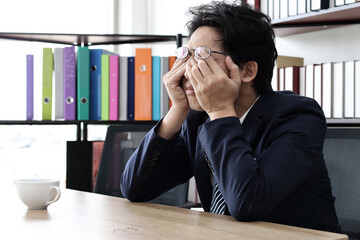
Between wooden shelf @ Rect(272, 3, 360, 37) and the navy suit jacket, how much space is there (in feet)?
2.99

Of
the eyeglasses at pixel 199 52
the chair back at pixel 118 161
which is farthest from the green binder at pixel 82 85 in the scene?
the eyeglasses at pixel 199 52

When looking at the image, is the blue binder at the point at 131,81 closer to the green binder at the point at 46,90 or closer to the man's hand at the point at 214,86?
the green binder at the point at 46,90

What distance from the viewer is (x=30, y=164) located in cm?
319

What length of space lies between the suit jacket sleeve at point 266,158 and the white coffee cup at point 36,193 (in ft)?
1.27

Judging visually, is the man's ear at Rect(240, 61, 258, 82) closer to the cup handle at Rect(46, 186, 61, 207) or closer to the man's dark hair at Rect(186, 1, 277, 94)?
the man's dark hair at Rect(186, 1, 277, 94)

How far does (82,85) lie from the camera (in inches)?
92.7

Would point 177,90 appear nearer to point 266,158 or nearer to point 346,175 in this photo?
point 266,158

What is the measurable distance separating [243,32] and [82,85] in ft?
4.07

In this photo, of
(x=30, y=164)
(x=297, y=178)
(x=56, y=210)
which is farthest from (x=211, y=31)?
(x=30, y=164)

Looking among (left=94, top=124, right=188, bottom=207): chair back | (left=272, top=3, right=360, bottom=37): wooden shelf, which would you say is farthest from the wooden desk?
(left=272, top=3, right=360, bottom=37): wooden shelf

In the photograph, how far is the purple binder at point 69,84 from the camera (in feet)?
7.72

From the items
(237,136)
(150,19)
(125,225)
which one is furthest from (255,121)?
(150,19)

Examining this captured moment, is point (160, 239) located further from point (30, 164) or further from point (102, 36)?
point (30, 164)

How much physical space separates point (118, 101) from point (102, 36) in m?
0.35
